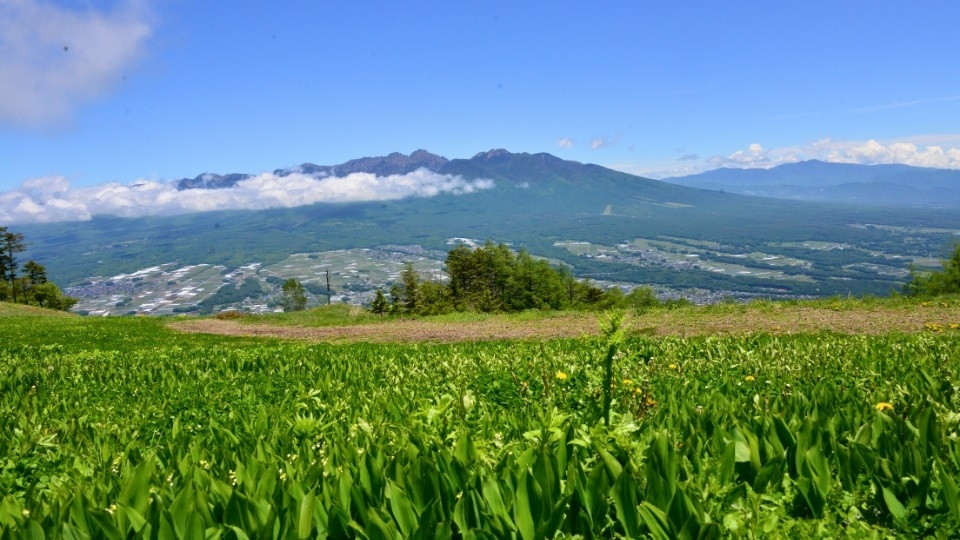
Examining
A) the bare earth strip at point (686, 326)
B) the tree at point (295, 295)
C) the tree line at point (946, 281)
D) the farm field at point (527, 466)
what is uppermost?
the farm field at point (527, 466)

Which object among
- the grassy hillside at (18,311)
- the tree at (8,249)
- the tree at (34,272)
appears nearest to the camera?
the grassy hillside at (18,311)

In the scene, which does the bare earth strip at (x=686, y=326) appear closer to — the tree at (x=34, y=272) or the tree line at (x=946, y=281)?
the tree line at (x=946, y=281)

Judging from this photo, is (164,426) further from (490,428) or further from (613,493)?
(613,493)

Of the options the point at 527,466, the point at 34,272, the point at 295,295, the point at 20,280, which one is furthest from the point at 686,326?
the point at 34,272

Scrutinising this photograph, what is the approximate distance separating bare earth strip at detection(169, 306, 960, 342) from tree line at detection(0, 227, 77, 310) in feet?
226

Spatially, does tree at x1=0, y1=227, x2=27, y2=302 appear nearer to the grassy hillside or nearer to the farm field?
the grassy hillside

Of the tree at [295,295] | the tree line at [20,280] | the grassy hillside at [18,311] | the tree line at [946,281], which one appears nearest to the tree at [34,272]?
the tree line at [20,280]

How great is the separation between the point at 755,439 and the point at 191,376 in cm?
954

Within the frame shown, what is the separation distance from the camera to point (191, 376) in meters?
10.1

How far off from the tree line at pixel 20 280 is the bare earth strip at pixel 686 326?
6889 cm

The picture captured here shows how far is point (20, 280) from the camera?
94.2 m

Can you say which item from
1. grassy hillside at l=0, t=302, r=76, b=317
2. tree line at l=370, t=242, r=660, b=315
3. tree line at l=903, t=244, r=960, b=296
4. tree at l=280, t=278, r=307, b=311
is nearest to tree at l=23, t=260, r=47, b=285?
tree at l=280, t=278, r=307, b=311

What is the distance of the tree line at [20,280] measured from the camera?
84.0m

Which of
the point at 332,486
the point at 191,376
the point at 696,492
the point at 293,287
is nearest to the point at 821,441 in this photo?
the point at 696,492
